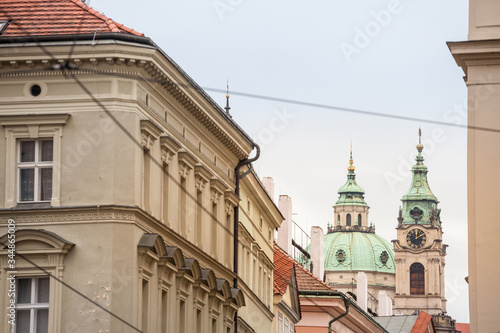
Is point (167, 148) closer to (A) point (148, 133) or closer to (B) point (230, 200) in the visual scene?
(A) point (148, 133)

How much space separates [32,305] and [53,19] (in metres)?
6.86

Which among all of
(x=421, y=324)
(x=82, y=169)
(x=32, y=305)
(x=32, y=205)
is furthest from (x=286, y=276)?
(x=421, y=324)

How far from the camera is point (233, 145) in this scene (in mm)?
45875

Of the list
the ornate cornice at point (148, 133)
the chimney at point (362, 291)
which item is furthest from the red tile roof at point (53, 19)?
the chimney at point (362, 291)

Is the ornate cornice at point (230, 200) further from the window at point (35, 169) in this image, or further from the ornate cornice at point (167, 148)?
the window at point (35, 169)

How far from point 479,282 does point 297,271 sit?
108 feet

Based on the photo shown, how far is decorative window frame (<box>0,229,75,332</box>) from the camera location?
115 feet

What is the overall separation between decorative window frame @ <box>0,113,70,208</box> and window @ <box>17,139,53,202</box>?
0.52ft

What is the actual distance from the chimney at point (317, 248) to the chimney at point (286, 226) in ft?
18.2

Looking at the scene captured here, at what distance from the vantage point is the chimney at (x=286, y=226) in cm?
7350

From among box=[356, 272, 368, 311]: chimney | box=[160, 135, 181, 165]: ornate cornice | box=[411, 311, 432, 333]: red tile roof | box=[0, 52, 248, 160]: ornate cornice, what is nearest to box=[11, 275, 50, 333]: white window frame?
box=[0, 52, 248, 160]: ornate cornice

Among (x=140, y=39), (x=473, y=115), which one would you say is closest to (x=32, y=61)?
(x=140, y=39)

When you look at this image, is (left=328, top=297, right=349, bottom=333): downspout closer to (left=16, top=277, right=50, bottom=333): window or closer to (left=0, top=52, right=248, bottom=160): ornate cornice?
(left=0, top=52, right=248, bottom=160): ornate cornice

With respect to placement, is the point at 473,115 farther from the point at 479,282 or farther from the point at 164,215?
the point at 164,215
